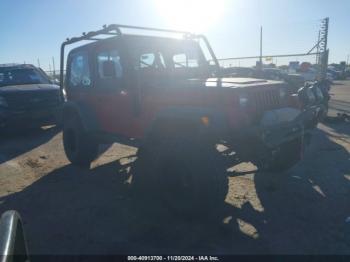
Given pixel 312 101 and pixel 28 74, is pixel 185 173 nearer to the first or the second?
pixel 312 101

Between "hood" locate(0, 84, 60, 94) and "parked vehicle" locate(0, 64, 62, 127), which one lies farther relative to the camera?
"hood" locate(0, 84, 60, 94)

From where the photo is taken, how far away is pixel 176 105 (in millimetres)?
4184

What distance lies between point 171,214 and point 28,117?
6.34m

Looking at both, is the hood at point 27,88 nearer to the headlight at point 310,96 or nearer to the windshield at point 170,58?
the windshield at point 170,58

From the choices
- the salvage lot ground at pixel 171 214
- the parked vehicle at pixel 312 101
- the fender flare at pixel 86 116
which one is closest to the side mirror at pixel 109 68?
the fender flare at pixel 86 116

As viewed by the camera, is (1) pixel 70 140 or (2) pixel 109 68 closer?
(2) pixel 109 68

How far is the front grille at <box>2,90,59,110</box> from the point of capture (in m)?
8.80

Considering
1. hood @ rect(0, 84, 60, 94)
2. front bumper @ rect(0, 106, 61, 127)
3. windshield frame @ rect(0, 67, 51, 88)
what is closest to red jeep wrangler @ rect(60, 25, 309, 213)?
front bumper @ rect(0, 106, 61, 127)

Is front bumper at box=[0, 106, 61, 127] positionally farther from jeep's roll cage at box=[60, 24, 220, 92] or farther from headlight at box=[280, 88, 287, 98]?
headlight at box=[280, 88, 287, 98]

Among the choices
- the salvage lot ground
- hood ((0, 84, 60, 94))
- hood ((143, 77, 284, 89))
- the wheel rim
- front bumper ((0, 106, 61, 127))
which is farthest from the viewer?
hood ((0, 84, 60, 94))

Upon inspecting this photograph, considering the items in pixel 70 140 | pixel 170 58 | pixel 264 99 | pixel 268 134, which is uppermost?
pixel 170 58

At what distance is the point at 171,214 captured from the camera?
160 inches

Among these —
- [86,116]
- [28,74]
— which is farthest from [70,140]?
[28,74]

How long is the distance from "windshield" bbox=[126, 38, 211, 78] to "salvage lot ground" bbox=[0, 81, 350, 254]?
5.82 feet
